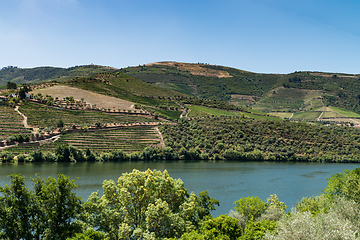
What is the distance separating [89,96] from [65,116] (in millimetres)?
36588

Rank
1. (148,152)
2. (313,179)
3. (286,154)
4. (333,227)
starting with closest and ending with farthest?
(333,227) → (313,179) → (148,152) → (286,154)

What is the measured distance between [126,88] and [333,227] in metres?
174

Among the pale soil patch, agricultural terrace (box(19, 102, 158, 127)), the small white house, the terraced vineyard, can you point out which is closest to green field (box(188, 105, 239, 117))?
agricultural terrace (box(19, 102, 158, 127))

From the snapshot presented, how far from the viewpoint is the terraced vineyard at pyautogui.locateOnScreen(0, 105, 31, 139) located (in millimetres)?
96000

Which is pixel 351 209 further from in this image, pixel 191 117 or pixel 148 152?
pixel 191 117

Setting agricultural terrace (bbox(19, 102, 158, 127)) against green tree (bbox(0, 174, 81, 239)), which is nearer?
green tree (bbox(0, 174, 81, 239))

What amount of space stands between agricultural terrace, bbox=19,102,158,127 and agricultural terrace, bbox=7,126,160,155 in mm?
9888

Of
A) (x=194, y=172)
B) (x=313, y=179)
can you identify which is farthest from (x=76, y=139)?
(x=313, y=179)

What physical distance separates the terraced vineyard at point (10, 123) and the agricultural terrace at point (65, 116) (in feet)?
12.1

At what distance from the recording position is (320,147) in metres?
121

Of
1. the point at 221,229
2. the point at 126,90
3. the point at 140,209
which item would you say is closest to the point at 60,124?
the point at 126,90

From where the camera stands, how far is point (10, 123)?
102 m

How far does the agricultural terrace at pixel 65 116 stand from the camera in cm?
11006

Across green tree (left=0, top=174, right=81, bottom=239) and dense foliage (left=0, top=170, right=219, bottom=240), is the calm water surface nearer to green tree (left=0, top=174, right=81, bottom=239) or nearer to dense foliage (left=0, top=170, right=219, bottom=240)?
Answer: dense foliage (left=0, top=170, right=219, bottom=240)
